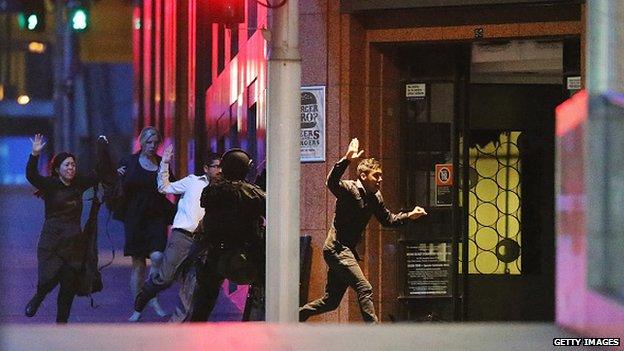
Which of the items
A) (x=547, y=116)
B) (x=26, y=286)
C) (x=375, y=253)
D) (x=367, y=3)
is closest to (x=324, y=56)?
(x=367, y=3)

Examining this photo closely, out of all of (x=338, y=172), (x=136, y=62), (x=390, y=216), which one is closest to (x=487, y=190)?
(x=390, y=216)

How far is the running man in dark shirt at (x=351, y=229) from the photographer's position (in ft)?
39.4

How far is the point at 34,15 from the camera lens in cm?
1290

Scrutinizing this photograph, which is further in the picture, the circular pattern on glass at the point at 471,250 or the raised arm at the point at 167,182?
the circular pattern on glass at the point at 471,250

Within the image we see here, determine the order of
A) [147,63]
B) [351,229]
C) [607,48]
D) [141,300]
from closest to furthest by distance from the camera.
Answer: [607,48]
[351,229]
[141,300]
[147,63]

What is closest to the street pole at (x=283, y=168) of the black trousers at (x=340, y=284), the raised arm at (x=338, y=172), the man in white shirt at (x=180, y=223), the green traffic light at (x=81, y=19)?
the raised arm at (x=338, y=172)

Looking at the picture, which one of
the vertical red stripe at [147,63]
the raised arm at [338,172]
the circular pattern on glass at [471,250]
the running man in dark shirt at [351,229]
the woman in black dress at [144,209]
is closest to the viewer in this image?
the raised arm at [338,172]

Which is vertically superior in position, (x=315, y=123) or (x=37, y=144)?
(x=315, y=123)

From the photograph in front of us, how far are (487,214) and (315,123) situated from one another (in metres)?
2.80

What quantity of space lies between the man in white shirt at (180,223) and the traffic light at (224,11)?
2.16 meters

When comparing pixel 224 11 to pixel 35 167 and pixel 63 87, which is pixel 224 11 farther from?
pixel 63 87

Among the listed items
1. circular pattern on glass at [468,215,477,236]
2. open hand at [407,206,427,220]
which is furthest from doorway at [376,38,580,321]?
open hand at [407,206,427,220]

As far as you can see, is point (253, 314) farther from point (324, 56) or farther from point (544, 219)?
point (544, 219)

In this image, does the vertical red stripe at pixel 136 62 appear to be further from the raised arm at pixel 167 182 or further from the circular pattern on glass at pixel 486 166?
the raised arm at pixel 167 182
